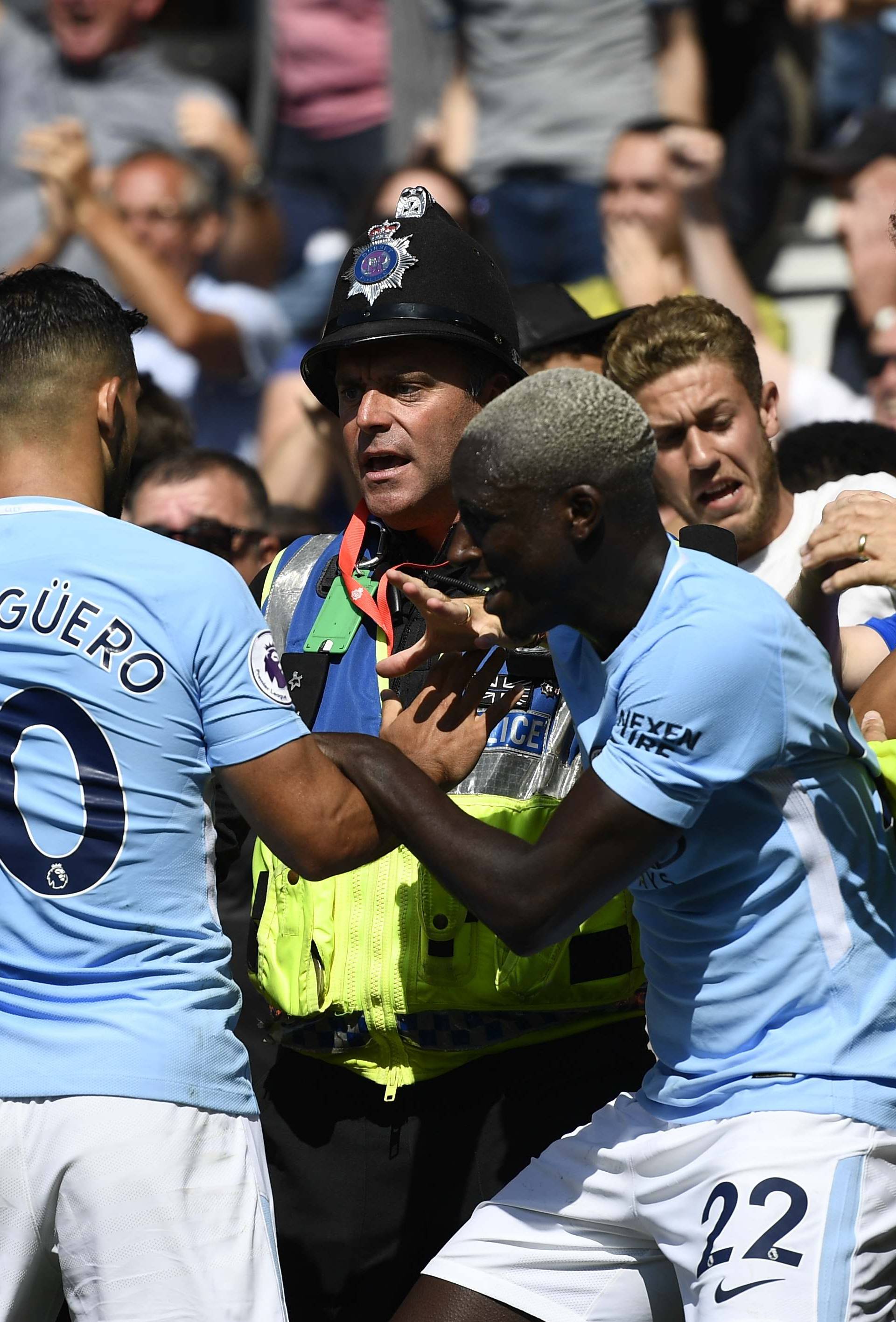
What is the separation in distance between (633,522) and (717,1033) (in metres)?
0.85

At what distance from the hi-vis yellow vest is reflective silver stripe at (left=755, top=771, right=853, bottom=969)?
25.1 inches

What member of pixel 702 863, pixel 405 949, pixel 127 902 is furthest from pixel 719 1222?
pixel 127 902

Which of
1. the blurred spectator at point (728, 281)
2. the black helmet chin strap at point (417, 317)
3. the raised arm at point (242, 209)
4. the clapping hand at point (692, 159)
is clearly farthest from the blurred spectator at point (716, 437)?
the raised arm at point (242, 209)

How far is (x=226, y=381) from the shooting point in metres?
8.04

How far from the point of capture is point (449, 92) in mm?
8484

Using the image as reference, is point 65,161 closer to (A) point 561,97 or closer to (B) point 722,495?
(A) point 561,97

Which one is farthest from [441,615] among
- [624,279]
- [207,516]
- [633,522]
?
[624,279]

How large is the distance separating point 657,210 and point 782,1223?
5294 millimetres

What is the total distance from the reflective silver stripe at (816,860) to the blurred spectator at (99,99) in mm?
6873

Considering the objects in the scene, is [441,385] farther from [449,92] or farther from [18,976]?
[449,92]

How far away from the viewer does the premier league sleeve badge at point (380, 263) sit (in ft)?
11.4

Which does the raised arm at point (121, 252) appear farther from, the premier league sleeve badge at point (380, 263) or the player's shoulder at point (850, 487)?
the premier league sleeve badge at point (380, 263)

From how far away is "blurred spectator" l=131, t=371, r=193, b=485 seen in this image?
229 inches

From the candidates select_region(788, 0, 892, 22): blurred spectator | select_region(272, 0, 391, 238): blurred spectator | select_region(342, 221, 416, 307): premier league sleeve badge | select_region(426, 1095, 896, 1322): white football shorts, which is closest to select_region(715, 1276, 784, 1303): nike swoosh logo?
select_region(426, 1095, 896, 1322): white football shorts
